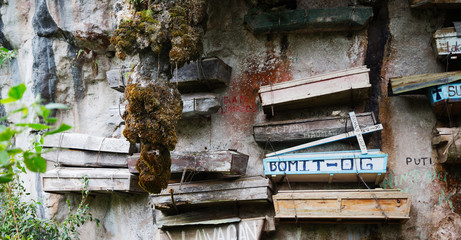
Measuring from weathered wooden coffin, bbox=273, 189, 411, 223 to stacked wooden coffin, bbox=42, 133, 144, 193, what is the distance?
2104mm

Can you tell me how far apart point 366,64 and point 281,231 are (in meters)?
2.31

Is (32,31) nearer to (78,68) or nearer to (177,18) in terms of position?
(78,68)

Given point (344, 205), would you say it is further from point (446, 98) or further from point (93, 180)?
point (93, 180)

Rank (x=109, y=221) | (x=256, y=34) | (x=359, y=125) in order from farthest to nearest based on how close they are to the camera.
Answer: (x=109, y=221)
(x=256, y=34)
(x=359, y=125)

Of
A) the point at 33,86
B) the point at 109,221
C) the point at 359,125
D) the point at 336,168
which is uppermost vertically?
the point at 33,86

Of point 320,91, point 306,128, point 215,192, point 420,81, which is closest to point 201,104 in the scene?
point 215,192

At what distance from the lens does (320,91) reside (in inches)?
189

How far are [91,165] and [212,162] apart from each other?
6.16 feet

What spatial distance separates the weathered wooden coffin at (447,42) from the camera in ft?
15.0

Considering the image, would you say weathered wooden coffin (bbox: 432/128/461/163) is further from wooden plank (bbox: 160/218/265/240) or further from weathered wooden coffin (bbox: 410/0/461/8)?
wooden plank (bbox: 160/218/265/240)

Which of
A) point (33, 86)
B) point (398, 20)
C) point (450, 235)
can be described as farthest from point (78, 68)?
point (450, 235)

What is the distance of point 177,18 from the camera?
4.55 metres

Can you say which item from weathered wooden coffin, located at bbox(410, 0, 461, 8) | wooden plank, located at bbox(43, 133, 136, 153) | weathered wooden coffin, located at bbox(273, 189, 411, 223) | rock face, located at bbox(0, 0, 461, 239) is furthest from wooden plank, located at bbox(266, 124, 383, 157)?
wooden plank, located at bbox(43, 133, 136, 153)

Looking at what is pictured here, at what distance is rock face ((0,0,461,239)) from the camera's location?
14.9 feet
